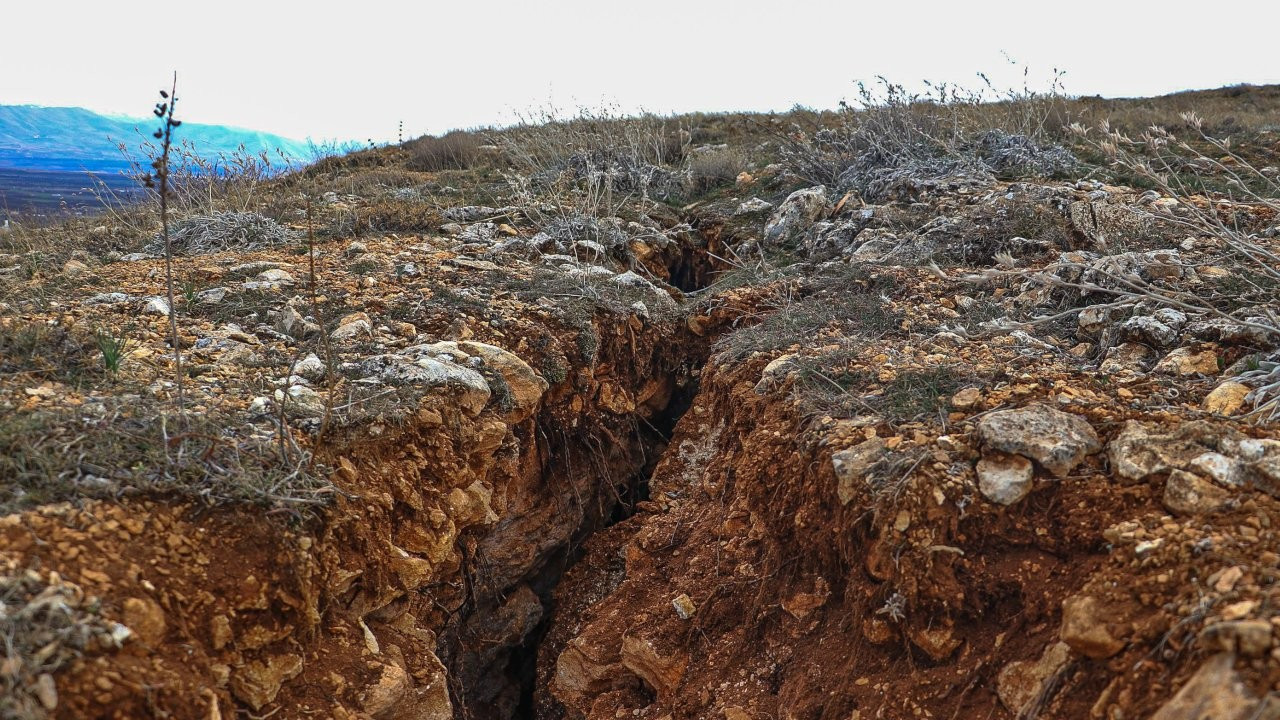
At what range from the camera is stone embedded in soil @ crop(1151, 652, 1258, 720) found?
4.44ft

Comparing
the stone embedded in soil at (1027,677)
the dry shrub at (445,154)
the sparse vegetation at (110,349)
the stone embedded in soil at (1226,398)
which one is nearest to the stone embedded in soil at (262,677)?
the sparse vegetation at (110,349)

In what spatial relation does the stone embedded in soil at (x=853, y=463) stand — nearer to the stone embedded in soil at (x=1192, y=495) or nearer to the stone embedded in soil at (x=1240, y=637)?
the stone embedded in soil at (x=1192, y=495)

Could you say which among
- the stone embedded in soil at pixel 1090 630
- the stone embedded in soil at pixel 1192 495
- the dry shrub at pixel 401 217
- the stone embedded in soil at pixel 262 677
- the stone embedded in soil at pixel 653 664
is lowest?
the stone embedded in soil at pixel 653 664

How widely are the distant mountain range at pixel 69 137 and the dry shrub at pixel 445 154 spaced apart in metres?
3.77

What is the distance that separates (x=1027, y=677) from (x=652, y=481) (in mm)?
2307

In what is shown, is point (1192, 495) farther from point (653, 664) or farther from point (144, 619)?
point (144, 619)

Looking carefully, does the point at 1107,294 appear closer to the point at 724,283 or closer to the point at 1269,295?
the point at 1269,295

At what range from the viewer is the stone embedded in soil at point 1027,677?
6.04 feet

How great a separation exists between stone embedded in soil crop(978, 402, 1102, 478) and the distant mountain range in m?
12.3

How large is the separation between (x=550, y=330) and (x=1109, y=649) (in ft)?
9.15

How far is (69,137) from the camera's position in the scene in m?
13.3

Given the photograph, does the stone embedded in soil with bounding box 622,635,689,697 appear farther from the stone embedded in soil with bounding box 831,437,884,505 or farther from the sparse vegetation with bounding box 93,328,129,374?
the sparse vegetation with bounding box 93,328,129,374

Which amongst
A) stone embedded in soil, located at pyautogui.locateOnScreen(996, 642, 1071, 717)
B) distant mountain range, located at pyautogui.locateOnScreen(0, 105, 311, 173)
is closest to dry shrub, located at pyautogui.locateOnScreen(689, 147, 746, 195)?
stone embedded in soil, located at pyautogui.locateOnScreen(996, 642, 1071, 717)

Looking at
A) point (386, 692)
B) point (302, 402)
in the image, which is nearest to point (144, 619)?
point (386, 692)
